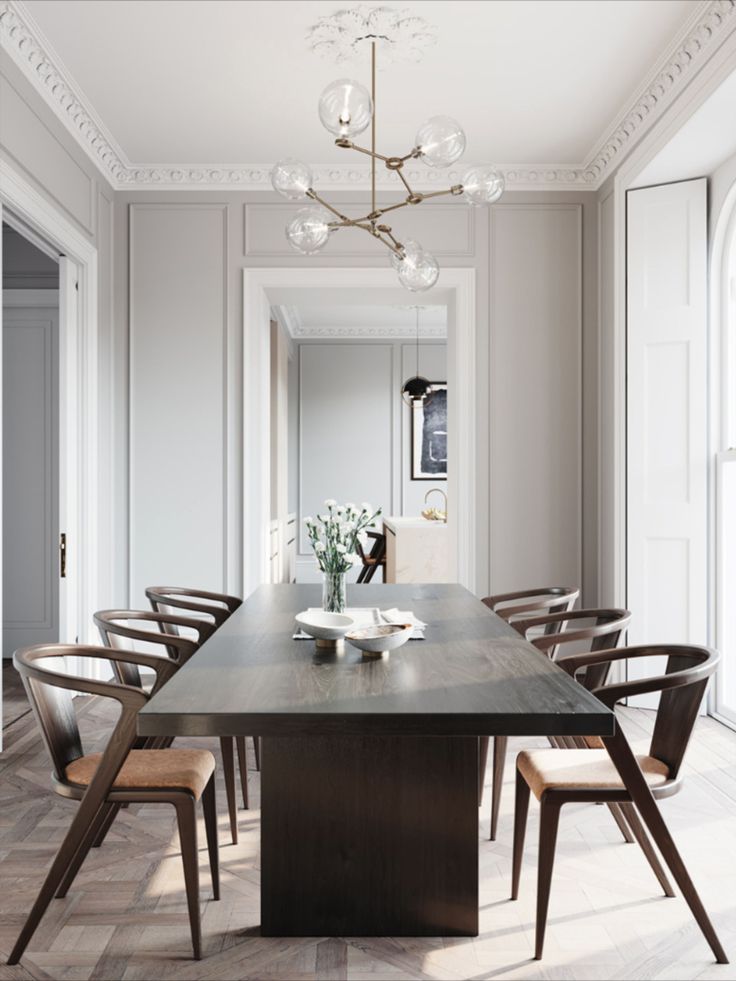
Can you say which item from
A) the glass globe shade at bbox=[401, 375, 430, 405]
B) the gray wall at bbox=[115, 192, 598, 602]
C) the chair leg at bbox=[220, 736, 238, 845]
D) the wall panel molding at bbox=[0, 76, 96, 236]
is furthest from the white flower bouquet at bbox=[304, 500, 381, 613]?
the glass globe shade at bbox=[401, 375, 430, 405]

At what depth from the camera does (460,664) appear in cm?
207

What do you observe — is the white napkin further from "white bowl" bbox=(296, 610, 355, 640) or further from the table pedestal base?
the table pedestal base

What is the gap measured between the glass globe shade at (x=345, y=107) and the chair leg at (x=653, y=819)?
1884 millimetres

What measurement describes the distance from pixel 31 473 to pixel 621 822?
13.9ft

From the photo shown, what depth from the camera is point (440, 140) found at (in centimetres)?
263

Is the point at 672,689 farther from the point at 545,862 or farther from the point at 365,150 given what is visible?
the point at 365,150

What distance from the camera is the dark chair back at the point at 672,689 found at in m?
1.95

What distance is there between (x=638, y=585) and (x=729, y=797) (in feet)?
4.85

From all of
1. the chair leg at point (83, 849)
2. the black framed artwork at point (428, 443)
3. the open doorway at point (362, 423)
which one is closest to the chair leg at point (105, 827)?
the chair leg at point (83, 849)

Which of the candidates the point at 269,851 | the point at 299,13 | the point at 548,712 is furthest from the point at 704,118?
the point at 269,851

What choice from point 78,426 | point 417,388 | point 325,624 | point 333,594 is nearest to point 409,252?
point 333,594

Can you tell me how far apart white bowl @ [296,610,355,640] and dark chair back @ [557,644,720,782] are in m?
0.62

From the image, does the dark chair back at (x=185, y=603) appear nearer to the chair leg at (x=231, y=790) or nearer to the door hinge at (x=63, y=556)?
the chair leg at (x=231, y=790)

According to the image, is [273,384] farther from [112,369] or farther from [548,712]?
[548,712]
